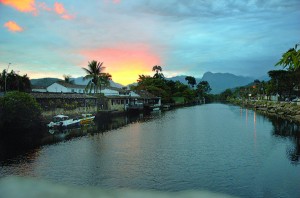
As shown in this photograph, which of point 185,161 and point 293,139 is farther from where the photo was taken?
point 293,139

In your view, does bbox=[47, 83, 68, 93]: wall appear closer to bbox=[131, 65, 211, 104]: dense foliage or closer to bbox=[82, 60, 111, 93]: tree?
bbox=[82, 60, 111, 93]: tree

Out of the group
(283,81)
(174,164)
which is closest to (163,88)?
(283,81)

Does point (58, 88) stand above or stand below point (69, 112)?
above

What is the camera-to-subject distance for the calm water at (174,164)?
59.8 ft

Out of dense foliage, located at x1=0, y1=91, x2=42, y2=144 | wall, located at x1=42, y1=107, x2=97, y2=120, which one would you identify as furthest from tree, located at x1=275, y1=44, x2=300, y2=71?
wall, located at x1=42, y1=107, x2=97, y2=120

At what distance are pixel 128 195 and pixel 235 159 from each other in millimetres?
11918

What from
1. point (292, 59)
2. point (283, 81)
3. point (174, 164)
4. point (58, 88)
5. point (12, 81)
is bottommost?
point (174, 164)

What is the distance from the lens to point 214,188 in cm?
1750

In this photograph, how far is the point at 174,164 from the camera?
2300 centimetres

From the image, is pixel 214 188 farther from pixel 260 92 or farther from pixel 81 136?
pixel 260 92

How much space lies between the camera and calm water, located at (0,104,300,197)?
18.2 m

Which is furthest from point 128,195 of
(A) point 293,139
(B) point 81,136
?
(A) point 293,139

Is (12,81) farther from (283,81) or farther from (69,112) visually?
(283,81)

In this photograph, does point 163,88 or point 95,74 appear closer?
point 95,74
